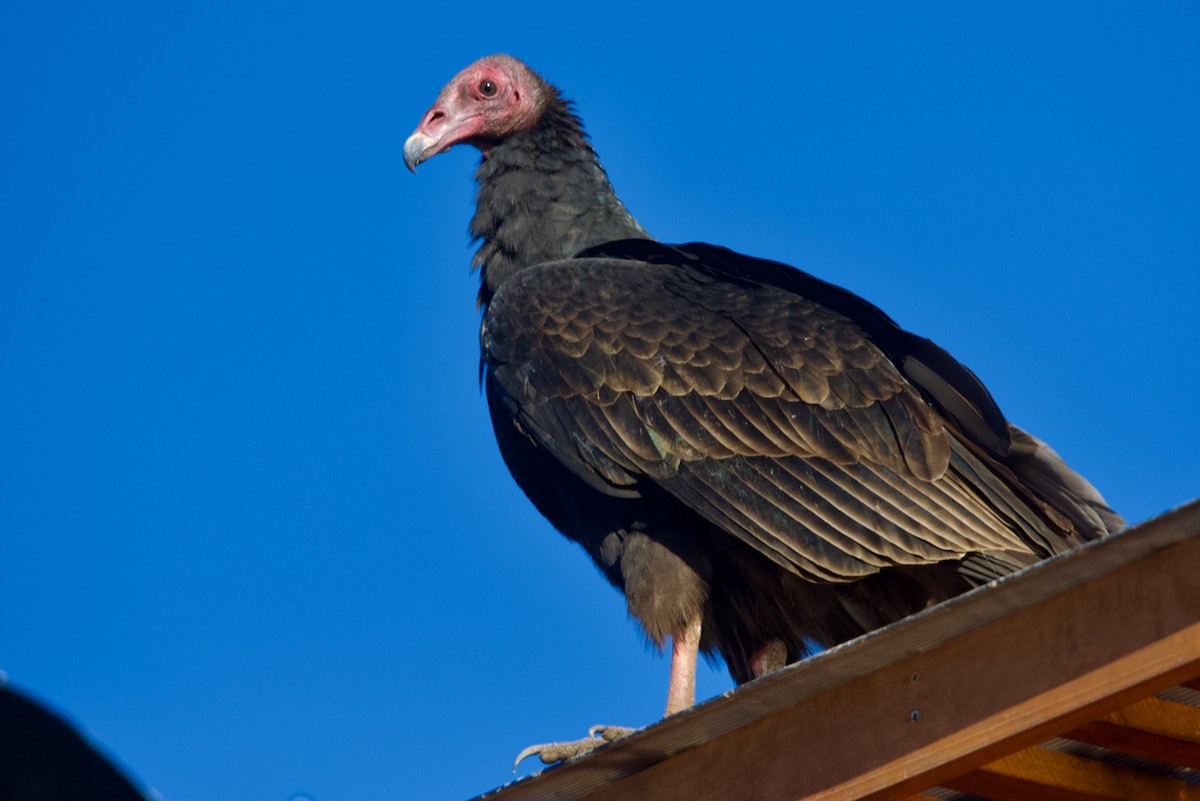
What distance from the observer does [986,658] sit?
7.73 ft

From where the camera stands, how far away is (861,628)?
4.32m

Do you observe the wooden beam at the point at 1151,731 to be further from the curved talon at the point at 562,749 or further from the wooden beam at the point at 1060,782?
the curved talon at the point at 562,749

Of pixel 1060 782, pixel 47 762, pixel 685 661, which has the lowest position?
pixel 47 762

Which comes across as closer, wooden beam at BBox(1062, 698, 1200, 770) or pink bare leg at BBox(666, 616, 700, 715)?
wooden beam at BBox(1062, 698, 1200, 770)

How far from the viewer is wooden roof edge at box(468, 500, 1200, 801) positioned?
2.18 meters

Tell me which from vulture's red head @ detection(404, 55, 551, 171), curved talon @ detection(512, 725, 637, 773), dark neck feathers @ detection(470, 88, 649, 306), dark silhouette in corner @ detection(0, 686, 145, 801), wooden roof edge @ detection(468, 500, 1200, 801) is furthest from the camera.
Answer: vulture's red head @ detection(404, 55, 551, 171)

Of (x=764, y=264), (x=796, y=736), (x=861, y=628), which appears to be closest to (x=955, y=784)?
(x=796, y=736)

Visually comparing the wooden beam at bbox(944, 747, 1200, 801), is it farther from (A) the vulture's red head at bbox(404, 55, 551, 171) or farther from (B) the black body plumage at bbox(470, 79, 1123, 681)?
(A) the vulture's red head at bbox(404, 55, 551, 171)

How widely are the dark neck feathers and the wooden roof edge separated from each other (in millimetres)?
2724

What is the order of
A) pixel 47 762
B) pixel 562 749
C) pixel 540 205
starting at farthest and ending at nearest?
pixel 540 205 < pixel 562 749 < pixel 47 762

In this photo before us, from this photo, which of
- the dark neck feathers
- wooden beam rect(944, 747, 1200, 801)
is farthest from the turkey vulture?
wooden beam rect(944, 747, 1200, 801)

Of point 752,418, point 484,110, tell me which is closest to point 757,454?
point 752,418

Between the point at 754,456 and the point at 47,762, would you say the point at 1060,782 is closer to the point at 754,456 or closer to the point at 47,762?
the point at 754,456

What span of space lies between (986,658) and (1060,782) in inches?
17.9
